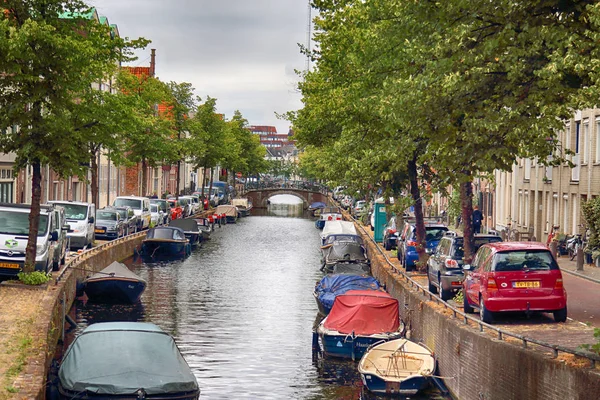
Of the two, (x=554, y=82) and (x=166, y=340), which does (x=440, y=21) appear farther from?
(x=166, y=340)

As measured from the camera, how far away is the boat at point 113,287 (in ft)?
119

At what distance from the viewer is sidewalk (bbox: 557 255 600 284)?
34.2 m

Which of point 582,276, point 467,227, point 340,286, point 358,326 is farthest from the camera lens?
point 582,276

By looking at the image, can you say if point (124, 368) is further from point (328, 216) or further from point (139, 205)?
point (328, 216)

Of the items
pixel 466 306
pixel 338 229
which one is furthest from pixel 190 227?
pixel 466 306

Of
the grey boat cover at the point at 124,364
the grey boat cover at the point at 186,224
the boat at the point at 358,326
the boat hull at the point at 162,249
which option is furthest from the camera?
the grey boat cover at the point at 186,224

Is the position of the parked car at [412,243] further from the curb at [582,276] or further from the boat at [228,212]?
the boat at [228,212]

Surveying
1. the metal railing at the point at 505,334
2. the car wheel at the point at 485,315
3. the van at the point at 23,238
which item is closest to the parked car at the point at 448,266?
the metal railing at the point at 505,334

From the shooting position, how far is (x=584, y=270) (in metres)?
36.9

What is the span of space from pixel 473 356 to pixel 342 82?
21057mm

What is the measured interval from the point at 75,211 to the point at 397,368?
25.2 metres

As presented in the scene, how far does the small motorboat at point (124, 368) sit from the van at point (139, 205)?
44.1 meters

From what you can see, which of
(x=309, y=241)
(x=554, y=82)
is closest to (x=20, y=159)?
(x=554, y=82)

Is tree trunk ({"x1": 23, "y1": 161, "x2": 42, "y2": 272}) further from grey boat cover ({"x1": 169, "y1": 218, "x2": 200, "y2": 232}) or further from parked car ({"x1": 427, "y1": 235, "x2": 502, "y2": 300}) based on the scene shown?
grey boat cover ({"x1": 169, "y1": 218, "x2": 200, "y2": 232})
